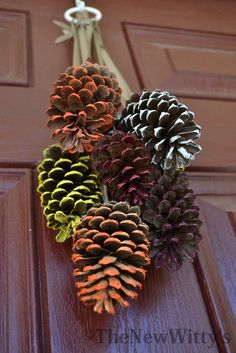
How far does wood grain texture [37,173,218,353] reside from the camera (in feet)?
1.48

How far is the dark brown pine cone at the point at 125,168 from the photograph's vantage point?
0.45 meters

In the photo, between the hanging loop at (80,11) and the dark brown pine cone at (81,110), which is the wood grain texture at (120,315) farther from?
the hanging loop at (80,11)

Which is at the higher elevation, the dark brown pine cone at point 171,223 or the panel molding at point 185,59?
the panel molding at point 185,59

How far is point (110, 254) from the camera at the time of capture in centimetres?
39

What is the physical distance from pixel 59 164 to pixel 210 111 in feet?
1.16

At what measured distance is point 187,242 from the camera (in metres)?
0.44

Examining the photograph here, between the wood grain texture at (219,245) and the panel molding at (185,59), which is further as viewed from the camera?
the panel molding at (185,59)

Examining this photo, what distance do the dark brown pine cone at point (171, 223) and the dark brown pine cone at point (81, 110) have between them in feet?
0.29

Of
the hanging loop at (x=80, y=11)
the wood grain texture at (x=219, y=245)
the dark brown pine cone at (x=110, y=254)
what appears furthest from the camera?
the hanging loop at (x=80, y=11)

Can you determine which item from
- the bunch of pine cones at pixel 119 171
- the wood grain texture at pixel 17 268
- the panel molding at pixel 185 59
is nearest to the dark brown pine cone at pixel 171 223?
the bunch of pine cones at pixel 119 171

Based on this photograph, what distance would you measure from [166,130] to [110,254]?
0.53ft

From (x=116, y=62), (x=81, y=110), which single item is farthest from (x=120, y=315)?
(x=116, y=62)

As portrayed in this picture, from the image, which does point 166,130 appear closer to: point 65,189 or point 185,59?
point 65,189

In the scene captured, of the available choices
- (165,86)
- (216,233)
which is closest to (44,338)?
(216,233)
